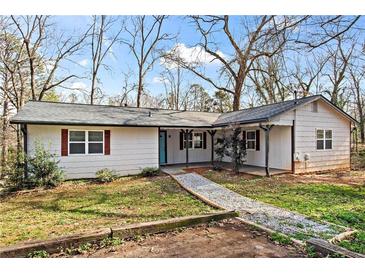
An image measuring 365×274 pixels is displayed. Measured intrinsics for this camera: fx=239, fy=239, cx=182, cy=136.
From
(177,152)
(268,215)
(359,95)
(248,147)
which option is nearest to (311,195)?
(268,215)

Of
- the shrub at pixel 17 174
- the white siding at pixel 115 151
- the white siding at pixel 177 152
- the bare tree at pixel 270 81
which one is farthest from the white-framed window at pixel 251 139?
the bare tree at pixel 270 81

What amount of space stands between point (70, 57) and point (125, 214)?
1720cm

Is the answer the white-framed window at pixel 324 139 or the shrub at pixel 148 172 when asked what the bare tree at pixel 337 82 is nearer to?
the white-framed window at pixel 324 139

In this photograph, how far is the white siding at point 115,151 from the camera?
946cm

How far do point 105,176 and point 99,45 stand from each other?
15315 millimetres

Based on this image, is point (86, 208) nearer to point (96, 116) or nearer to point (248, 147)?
point (96, 116)

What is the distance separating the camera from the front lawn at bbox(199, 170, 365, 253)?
5.11m

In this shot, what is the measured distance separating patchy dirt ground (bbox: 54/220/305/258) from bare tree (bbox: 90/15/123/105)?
740 inches

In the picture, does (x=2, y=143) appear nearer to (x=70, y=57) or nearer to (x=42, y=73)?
(x=42, y=73)

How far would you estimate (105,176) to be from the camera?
9680 millimetres

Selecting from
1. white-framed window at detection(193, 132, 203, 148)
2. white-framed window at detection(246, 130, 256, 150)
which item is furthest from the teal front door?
white-framed window at detection(246, 130, 256, 150)

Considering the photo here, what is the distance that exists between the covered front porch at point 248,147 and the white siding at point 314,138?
0.57 m

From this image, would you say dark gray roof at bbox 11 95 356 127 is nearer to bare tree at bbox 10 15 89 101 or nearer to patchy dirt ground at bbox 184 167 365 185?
patchy dirt ground at bbox 184 167 365 185

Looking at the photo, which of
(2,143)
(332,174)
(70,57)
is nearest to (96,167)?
(2,143)
